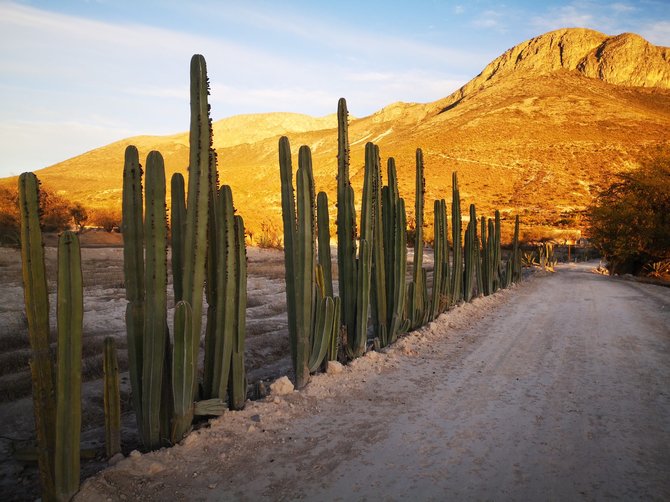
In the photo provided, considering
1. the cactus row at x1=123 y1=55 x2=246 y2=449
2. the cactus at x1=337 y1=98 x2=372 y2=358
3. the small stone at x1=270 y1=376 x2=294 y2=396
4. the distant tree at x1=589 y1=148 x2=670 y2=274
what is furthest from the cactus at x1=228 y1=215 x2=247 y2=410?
the distant tree at x1=589 y1=148 x2=670 y2=274

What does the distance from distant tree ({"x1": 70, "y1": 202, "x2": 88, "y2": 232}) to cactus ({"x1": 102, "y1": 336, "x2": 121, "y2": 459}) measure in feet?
102

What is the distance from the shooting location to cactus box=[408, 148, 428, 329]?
761 centimetres

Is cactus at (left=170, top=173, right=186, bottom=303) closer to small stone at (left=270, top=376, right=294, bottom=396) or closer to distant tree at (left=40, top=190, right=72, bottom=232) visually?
small stone at (left=270, top=376, right=294, bottom=396)

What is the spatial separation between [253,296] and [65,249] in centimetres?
885

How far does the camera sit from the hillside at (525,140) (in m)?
49.8

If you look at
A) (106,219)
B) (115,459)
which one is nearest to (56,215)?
(106,219)

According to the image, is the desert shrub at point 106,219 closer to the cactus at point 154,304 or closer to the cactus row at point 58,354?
the cactus at point 154,304

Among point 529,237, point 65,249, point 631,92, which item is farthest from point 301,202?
point 631,92

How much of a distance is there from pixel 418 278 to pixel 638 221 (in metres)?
16.0

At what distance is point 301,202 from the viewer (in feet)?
16.6

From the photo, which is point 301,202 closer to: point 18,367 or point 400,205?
point 400,205

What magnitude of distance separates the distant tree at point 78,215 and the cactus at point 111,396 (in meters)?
31.0

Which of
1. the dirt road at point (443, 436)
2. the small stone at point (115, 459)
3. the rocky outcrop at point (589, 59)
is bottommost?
the dirt road at point (443, 436)

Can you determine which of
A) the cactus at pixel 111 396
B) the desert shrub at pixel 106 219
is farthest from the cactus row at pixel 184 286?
the desert shrub at pixel 106 219
